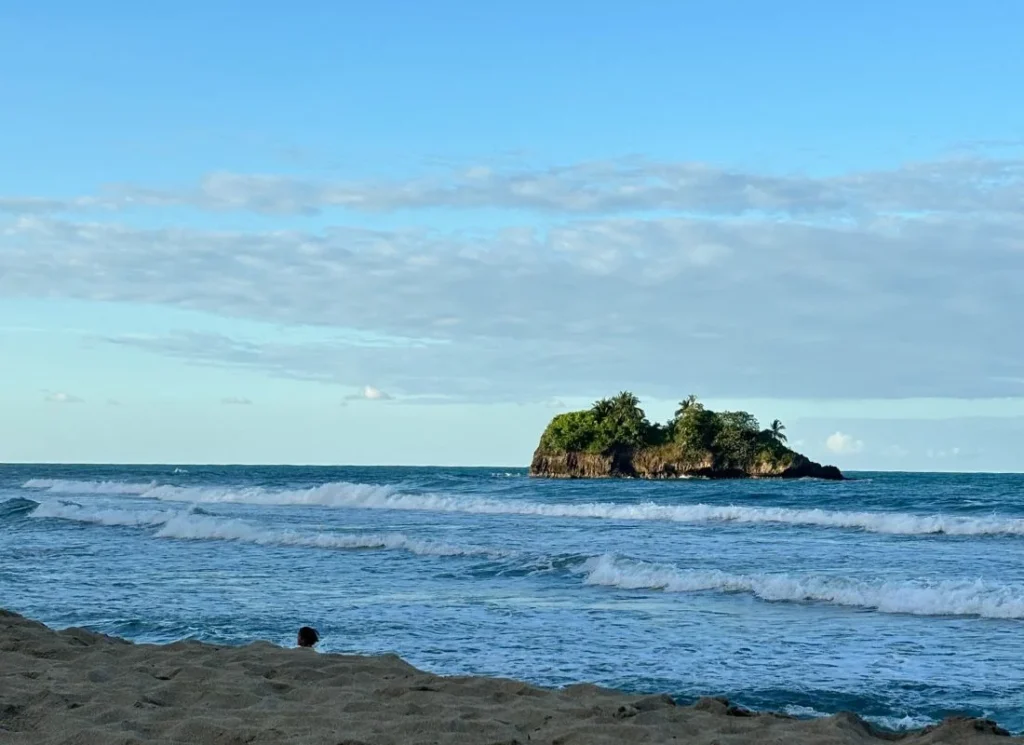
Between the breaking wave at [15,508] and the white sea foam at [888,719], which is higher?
the breaking wave at [15,508]

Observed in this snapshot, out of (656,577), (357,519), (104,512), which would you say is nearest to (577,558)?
(656,577)

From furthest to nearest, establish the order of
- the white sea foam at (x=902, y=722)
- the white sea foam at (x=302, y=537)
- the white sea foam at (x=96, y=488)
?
the white sea foam at (x=96, y=488)
the white sea foam at (x=302, y=537)
the white sea foam at (x=902, y=722)

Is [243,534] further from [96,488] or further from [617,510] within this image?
[96,488]

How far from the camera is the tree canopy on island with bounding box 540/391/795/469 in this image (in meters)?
90.7

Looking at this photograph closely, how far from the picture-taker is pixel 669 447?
3656 inches

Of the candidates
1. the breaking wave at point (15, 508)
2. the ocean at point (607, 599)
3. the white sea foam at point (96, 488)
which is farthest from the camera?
the white sea foam at point (96, 488)

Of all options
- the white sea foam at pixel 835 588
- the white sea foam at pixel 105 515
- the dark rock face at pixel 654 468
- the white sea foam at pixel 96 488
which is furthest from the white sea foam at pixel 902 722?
the dark rock face at pixel 654 468

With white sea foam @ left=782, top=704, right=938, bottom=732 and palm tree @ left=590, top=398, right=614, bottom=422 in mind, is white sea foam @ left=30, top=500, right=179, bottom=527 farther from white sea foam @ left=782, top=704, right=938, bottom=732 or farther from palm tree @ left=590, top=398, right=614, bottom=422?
palm tree @ left=590, top=398, right=614, bottom=422

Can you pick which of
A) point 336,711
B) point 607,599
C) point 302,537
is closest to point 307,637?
point 336,711

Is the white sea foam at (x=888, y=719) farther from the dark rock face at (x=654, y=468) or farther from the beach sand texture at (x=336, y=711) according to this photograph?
the dark rock face at (x=654, y=468)

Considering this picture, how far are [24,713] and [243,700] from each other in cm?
133

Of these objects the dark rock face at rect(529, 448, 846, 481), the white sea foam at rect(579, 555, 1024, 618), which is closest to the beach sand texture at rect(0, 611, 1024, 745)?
the white sea foam at rect(579, 555, 1024, 618)

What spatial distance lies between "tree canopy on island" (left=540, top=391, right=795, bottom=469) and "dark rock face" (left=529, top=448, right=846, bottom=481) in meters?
0.54

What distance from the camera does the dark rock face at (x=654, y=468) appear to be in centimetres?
9012
